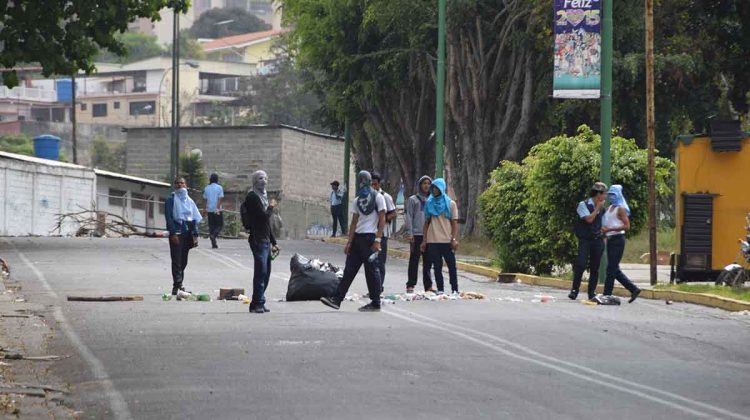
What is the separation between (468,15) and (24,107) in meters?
102

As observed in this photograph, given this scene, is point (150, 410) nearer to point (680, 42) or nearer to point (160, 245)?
point (160, 245)

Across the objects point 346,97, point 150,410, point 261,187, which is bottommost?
point 150,410

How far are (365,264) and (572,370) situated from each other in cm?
645

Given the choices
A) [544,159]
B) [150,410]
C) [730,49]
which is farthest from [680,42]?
[150,410]

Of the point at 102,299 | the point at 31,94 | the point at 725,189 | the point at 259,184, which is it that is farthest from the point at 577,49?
the point at 31,94

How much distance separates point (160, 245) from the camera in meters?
38.0

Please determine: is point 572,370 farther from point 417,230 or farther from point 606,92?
point 606,92

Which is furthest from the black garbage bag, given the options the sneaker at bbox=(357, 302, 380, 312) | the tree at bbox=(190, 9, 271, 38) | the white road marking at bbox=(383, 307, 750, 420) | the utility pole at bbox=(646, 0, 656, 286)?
the tree at bbox=(190, 9, 271, 38)

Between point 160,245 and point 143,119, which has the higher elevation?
point 143,119

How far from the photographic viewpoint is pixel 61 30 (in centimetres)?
1888

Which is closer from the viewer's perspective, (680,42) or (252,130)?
(680,42)

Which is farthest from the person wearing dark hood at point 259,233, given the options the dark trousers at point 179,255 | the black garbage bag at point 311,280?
the dark trousers at point 179,255

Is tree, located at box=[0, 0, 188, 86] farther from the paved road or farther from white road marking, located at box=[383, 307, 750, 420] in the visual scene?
white road marking, located at box=[383, 307, 750, 420]

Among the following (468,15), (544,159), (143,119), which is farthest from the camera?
(143,119)
